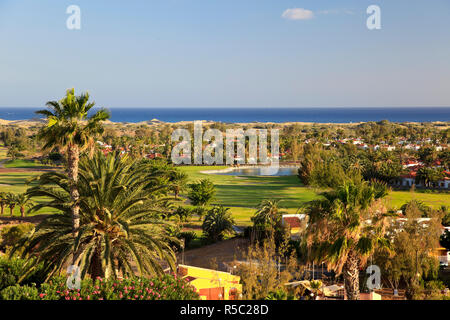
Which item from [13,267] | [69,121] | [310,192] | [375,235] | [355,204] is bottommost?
[310,192]

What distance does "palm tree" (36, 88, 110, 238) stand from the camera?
44.5 ft

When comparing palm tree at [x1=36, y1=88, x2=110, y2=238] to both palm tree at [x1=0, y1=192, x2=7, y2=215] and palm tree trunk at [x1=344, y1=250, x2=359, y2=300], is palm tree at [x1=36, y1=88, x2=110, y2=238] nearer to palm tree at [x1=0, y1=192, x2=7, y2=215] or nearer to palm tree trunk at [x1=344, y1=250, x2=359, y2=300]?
palm tree trunk at [x1=344, y1=250, x2=359, y2=300]

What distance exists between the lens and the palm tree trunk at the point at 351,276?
14648 millimetres

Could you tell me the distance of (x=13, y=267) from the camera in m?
15.9

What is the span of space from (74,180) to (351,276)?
997 centimetres

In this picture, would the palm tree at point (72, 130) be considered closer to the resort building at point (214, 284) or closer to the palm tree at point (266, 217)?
the resort building at point (214, 284)

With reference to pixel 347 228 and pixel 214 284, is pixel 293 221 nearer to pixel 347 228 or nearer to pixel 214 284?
pixel 214 284

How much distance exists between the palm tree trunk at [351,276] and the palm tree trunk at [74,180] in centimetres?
924

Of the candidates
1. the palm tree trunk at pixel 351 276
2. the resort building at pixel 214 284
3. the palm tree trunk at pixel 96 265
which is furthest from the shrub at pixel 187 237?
the palm tree trunk at pixel 351 276
